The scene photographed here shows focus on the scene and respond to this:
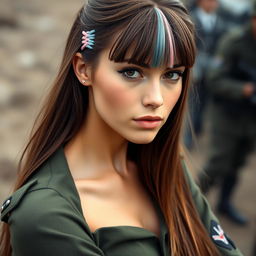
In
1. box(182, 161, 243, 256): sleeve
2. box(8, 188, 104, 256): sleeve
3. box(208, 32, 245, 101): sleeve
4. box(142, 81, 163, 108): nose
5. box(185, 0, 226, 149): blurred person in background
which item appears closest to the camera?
box(8, 188, 104, 256): sleeve

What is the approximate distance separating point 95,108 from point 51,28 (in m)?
6.71

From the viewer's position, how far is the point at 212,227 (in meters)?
1.75

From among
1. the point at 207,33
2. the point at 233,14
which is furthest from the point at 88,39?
the point at 233,14

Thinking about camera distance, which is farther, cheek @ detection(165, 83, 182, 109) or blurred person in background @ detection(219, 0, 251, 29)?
blurred person in background @ detection(219, 0, 251, 29)

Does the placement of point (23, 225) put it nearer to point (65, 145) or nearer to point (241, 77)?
point (65, 145)

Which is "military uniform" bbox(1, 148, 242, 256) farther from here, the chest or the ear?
the ear

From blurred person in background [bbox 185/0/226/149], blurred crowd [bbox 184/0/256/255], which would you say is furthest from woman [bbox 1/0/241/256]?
blurred person in background [bbox 185/0/226/149]

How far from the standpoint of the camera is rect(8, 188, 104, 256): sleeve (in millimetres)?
1334

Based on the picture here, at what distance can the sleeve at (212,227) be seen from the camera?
1.70 meters

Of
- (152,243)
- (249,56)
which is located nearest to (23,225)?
(152,243)

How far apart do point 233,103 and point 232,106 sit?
28mm

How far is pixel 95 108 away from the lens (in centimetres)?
159

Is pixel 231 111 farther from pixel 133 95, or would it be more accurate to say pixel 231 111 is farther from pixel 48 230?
pixel 48 230

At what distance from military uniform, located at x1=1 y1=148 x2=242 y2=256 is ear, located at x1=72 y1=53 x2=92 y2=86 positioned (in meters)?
0.22
